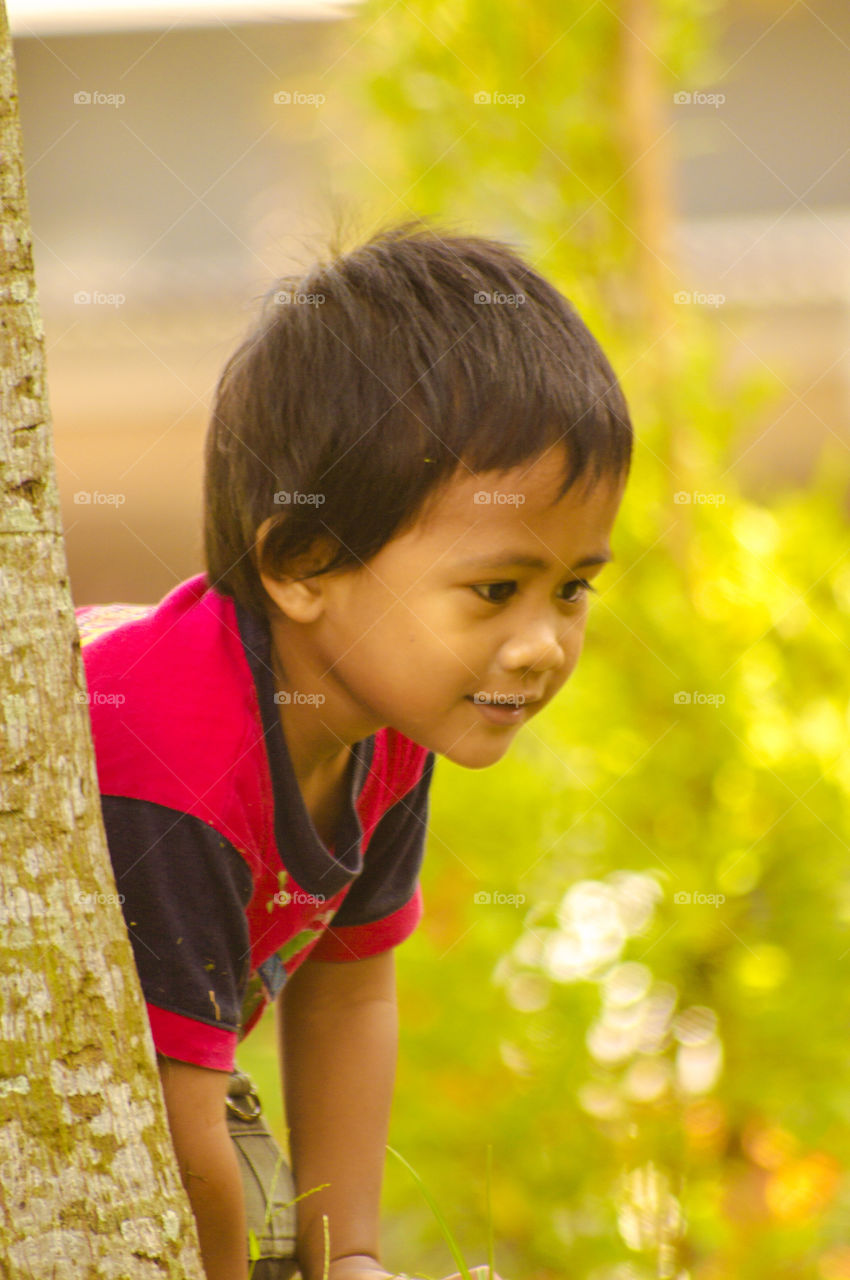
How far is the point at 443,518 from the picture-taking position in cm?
107

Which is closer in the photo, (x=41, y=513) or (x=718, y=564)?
(x=41, y=513)

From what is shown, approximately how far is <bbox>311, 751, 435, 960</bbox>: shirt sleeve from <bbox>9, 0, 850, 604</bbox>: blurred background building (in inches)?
122

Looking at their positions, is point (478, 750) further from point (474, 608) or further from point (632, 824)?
point (632, 824)

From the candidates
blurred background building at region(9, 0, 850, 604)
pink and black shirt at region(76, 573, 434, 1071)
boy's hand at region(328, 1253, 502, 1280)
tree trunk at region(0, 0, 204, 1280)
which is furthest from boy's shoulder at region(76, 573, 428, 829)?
blurred background building at region(9, 0, 850, 604)

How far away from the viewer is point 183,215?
4.50m

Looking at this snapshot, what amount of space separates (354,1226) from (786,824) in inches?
51.7

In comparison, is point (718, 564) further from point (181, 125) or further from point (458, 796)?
point (181, 125)

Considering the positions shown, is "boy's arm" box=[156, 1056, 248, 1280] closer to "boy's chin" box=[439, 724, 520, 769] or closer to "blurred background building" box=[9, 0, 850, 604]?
"boy's chin" box=[439, 724, 520, 769]

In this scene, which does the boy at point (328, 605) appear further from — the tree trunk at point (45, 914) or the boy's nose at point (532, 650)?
the tree trunk at point (45, 914)

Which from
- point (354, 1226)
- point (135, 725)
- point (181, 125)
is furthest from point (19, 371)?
point (181, 125)

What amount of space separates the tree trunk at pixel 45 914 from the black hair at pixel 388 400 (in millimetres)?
313

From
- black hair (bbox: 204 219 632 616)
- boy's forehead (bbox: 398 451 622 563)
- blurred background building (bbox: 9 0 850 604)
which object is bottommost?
boy's forehead (bbox: 398 451 622 563)

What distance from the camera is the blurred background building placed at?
182 inches

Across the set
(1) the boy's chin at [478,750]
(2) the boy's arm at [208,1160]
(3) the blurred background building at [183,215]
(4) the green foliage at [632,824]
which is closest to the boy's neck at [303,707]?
(1) the boy's chin at [478,750]
